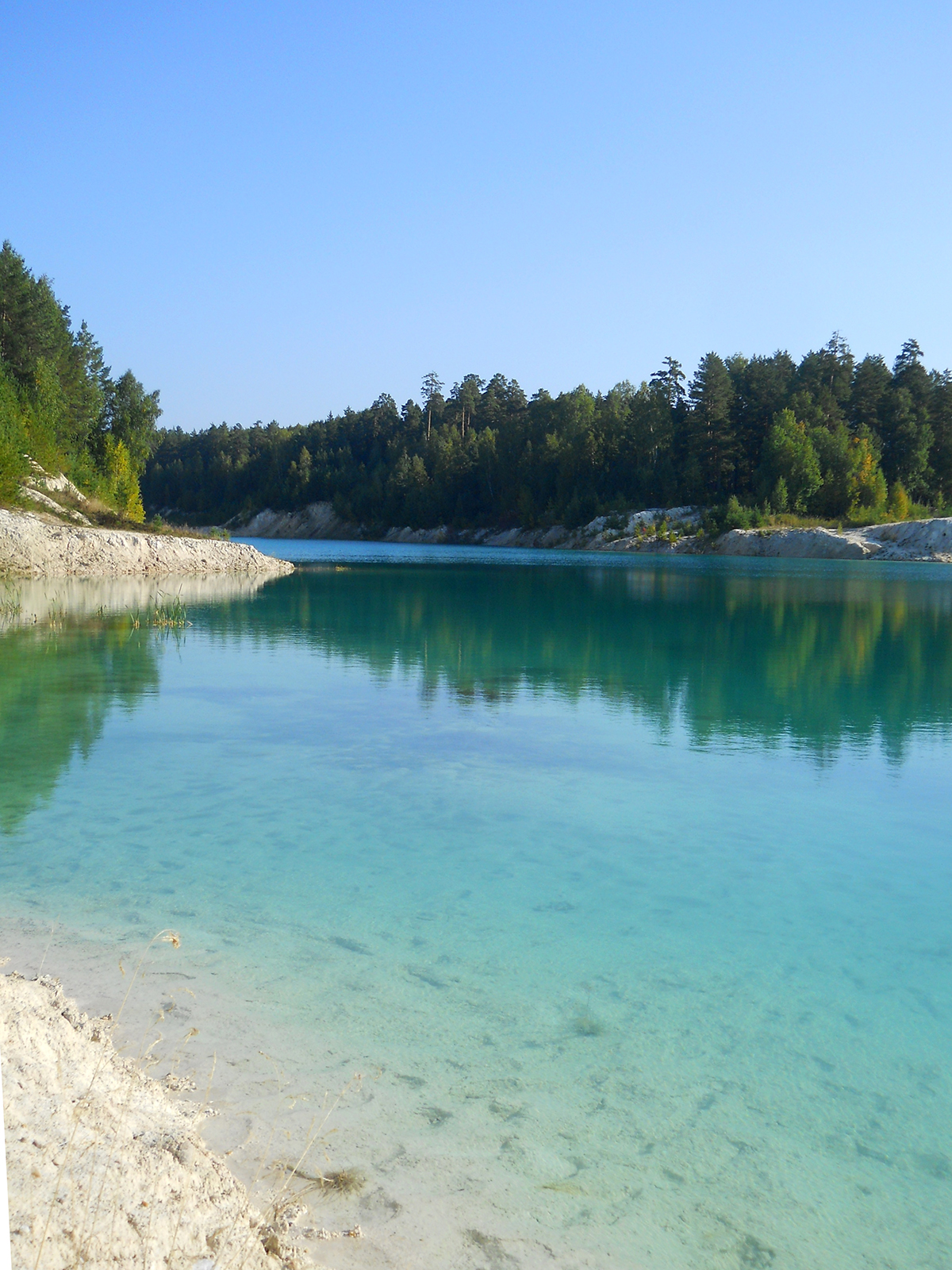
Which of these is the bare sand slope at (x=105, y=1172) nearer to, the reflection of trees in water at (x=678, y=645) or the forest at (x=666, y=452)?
the reflection of trees in water at (x=678, y=645)

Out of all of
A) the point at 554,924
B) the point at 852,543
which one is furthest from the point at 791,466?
the point at 554,924

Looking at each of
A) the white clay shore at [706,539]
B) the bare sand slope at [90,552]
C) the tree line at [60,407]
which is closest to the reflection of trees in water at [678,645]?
the bare sand slope at [90,552]

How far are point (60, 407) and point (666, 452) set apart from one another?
71.1m

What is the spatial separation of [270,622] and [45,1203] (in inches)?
1035

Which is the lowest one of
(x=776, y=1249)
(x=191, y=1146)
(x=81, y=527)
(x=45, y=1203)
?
(x=776, y=1249)

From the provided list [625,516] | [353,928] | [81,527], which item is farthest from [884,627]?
[625,516]

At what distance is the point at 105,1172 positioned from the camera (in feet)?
10.8

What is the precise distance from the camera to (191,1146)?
3.81 meters

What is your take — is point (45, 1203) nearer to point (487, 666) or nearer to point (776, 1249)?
point (776, 1249)

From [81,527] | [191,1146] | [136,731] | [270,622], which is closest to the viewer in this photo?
[191,1146]

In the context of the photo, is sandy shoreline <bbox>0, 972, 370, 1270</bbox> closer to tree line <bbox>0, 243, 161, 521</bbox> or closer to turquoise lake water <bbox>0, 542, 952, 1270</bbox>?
turquoise lake water <bbox>0, 542, 952, 1270</bbox>

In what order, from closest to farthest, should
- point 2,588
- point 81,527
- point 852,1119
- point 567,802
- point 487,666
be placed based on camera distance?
point 852,1119
point 567,802
point 487,666
point 2,588
point 81,527

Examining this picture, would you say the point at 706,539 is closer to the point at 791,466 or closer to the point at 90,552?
the point at 791,466

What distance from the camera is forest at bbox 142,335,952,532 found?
97188 mm
